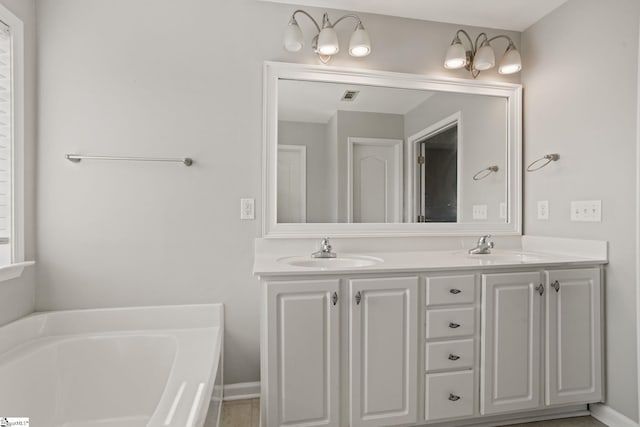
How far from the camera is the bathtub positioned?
4.76 feet

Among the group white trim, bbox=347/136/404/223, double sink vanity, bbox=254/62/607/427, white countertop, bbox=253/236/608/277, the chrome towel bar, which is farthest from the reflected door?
the chrome towel bar

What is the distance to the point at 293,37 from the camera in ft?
6.13

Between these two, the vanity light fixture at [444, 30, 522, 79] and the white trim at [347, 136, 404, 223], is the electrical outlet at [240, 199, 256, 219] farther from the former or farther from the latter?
the vanity light fixture at [444, 30, 522, 79]

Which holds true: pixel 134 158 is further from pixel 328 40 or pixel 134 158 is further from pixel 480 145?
pixel 480 145

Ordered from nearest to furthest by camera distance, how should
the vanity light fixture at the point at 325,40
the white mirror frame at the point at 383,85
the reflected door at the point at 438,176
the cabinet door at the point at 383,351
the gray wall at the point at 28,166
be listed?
the cabinet door at the point at 383,351 → the gray wall at the point at 28,166 → the vanity light fixture at the point at 325,40 → the white mirror frame at the point at 383,85 → the reflected door at the point at 438,176

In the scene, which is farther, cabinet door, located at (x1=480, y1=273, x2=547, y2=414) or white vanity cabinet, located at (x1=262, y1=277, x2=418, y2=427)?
cabinet door, located at (x1=480, y1=273, x2=547, y2=414)

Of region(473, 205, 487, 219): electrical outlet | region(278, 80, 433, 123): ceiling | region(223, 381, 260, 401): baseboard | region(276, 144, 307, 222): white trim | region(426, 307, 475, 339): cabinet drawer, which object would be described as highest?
region(278, 80, 433, 123): ceiling

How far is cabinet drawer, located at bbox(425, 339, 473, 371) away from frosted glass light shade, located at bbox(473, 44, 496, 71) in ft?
5.56

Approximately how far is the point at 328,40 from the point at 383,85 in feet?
1.53

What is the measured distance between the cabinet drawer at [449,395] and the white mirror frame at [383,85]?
2.84 ft

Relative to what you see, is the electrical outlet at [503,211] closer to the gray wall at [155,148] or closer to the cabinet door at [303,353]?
the cabinet door at [303,353]

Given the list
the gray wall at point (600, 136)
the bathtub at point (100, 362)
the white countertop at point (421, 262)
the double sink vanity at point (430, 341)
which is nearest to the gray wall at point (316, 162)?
the white countertop at point (421, 262)

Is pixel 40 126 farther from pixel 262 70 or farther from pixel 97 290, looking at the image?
pixel 262 70

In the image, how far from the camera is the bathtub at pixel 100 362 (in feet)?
4.76
